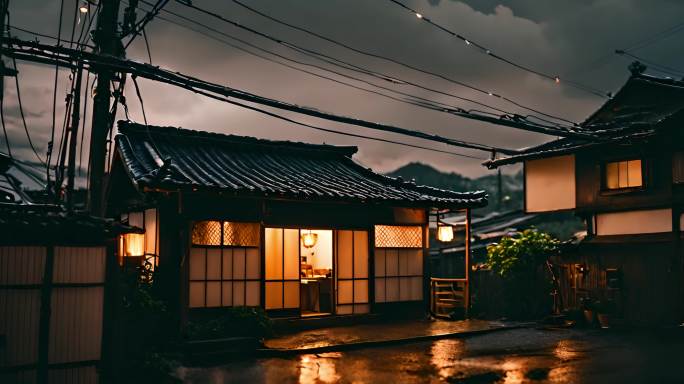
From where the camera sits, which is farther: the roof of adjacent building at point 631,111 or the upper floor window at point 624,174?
the roof of adjacent building at point 631,111

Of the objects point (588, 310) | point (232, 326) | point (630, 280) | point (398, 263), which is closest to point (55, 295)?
point (232, 326)

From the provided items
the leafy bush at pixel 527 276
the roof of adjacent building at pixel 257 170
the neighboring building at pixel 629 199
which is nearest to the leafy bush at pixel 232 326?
the roof of adjacent building at pixel 257 170

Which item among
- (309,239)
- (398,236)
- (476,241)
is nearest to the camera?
(309,239)

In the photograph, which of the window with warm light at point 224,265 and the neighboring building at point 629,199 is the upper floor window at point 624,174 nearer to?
the neighboring building at point 629,199

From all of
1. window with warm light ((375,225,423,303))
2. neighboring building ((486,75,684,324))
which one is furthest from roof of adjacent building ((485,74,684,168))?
window with warm light ((375,225,423,303))

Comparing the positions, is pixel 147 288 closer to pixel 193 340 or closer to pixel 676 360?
pixel 193 340

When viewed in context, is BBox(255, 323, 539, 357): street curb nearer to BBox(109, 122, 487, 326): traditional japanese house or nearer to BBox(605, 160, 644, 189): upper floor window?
BBox(109, 122, 487, 326): traditional japanese house

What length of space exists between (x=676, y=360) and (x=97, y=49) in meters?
14.3

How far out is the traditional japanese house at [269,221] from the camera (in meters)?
15.5

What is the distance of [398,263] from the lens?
19609 mm

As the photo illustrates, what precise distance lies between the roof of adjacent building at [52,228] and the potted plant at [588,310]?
13783 millimetres

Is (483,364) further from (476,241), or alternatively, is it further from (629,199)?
(476,241)

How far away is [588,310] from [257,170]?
1064 cm

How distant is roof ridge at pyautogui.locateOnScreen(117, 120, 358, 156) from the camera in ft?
61.6
